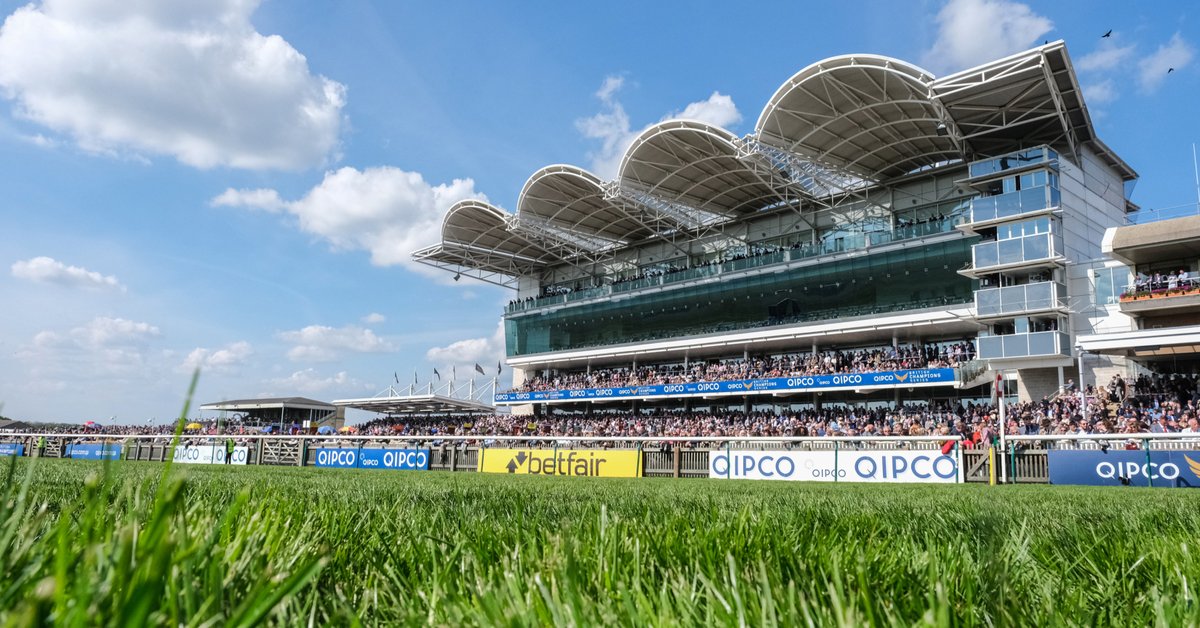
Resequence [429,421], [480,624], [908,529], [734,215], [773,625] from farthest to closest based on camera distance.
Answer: [429,421], [734,215], [908,529], [480,624], [773,625]

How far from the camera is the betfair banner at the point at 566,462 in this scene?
2220 centimetres

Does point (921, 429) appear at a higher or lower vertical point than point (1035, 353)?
lower

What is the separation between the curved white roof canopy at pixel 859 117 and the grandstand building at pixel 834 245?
12 centimetres

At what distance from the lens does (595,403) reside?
55625mm

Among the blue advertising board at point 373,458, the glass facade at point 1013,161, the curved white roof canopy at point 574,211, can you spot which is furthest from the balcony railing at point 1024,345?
the blue advertising board at point 373,458

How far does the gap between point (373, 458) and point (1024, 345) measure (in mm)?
29005

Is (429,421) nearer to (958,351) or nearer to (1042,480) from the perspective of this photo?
(958,351)

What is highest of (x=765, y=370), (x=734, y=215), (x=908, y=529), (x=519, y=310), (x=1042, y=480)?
(x=734, y=215)

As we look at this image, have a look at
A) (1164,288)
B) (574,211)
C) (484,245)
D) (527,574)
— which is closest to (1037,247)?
(1164,288)

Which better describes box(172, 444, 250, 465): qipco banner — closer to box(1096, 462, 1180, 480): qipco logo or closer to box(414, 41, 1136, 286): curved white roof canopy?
box(414, 41, 1136, 286): curved white roof canopy

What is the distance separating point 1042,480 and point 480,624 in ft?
65.8

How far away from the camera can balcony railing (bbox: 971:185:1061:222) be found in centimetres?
3544

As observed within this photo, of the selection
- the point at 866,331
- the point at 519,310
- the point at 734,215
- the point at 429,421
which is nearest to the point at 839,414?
the point at 866,331

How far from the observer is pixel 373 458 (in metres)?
27.7
